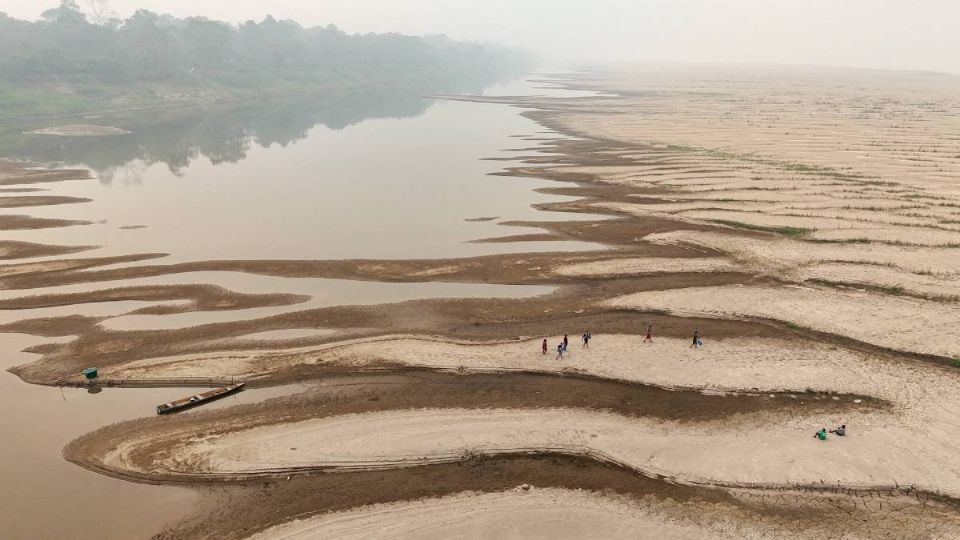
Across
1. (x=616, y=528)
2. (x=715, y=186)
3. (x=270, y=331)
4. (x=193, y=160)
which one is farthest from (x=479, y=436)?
(x=193, y=160)

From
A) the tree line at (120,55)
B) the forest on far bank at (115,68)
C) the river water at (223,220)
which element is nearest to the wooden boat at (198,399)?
the river water at (223,220)

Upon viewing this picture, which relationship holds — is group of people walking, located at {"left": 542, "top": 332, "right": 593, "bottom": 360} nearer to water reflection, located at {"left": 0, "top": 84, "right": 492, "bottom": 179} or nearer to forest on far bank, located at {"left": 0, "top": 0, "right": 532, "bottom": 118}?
water reflection, located at {"left": 0, "top": 84, "right": 492, "bottom": 179}

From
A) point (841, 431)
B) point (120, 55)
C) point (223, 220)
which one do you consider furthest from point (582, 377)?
point (120, 55)

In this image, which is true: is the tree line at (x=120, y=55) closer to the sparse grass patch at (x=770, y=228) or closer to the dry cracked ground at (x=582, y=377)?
the dry cracked ground at (x=582, y=377)

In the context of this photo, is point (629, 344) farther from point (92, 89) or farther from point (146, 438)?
point (92, 89)

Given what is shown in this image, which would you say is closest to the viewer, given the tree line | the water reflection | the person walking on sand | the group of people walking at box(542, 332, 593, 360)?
the person walking on sand

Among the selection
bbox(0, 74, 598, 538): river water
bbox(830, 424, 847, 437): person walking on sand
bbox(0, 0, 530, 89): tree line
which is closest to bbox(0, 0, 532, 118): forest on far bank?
bbox(0, 0, 530, 89): tree line
